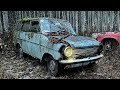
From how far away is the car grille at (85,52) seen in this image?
659 centimetres

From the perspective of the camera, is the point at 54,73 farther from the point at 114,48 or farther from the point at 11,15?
the point at 11,15

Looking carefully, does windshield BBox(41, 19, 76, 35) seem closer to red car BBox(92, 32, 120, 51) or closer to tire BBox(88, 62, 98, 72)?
tire BBox(88, 62, 98, 72)

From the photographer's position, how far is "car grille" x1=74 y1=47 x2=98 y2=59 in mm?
6586

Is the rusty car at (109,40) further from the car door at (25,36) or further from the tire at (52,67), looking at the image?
the tire at (52,67)

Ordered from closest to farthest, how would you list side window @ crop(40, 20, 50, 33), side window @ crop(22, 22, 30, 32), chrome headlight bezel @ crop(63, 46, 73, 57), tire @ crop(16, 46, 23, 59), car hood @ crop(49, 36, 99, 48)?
chrome headlight bezel @ crop(63, 46, 73, 57) → car hood @ crop(49, 36, 99, 48) → side window @ crop(40, 20, 50, 33) → side window @ crop(22, 22, 30, 32) → tire @ crop(16, 46, 23, 59)

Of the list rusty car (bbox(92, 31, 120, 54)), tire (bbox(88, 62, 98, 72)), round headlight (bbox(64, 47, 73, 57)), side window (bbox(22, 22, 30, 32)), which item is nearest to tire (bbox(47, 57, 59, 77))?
round headlight (bbox(64, 47, 73, 57))

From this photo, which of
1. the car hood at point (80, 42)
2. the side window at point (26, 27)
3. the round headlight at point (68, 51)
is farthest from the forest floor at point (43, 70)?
the side window at point (26, 27)

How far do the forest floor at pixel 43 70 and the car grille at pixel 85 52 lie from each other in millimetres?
716

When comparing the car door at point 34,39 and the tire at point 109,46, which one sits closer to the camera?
the car door at point 34,39

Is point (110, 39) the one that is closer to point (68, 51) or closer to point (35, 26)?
point (35, 26)

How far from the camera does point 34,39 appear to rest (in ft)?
25.9

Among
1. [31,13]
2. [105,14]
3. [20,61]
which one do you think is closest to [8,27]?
[31,13]

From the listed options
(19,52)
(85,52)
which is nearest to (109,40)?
(85,52)

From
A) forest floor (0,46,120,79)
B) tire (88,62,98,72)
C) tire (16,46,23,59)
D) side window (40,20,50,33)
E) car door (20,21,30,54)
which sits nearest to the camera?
forest floor (0,46,120,79)
